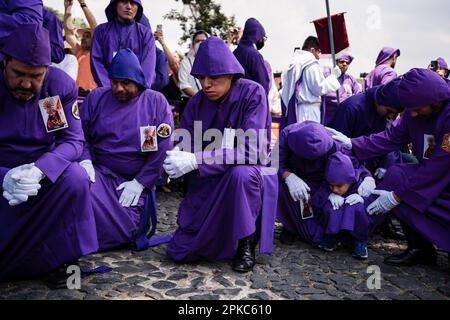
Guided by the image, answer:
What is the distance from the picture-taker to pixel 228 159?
3.44 meters

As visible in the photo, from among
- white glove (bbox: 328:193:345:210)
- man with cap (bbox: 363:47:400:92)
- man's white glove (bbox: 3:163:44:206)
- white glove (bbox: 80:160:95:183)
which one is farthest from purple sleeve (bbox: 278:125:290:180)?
man with cap (bbox: 363:47:400:92)

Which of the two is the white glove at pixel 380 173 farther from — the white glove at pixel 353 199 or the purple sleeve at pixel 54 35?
the purple sleeve at pixel 54 35

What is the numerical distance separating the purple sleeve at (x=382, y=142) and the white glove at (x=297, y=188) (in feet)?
2.31

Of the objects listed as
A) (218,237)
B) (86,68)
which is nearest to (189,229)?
(218,237)

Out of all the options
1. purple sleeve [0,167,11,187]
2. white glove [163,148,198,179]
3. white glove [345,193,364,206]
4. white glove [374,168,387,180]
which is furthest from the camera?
white glove [374,168,387,180]

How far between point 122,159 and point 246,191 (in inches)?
47.4

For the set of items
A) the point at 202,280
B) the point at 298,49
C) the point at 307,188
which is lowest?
the point at 202,280

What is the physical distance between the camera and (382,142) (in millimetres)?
4336

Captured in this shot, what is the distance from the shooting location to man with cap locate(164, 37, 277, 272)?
11.2 feet

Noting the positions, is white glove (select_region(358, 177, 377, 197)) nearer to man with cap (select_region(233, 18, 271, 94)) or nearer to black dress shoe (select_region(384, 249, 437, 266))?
black dress shoe (select_region(384, 249, 437, 266))

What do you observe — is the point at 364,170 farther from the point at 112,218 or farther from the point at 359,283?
the point at 112,218

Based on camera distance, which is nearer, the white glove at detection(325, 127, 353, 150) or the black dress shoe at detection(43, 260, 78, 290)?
the black dress shoe at detection(43, 260, 78, 290)

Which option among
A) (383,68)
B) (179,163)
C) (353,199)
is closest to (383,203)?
(353,199)

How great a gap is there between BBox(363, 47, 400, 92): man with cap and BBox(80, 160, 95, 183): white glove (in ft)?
14.2
